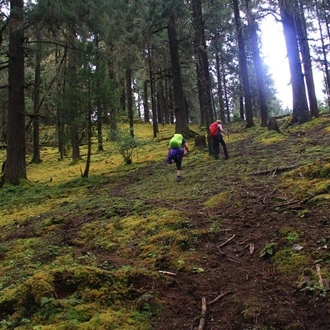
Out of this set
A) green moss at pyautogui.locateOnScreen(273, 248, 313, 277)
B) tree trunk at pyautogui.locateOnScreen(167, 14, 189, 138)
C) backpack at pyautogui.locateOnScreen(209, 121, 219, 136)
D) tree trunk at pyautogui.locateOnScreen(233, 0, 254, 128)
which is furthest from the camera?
tree trunk at pyautogui.locateOnScreen(233, 0, 254, 128)

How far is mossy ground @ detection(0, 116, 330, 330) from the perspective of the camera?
334 cm

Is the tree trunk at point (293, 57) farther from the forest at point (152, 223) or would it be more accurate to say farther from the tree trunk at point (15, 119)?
the tree trunk at point (15, 119)

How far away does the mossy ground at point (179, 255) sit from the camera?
11.0 feet

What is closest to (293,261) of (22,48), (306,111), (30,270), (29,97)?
(30,270)

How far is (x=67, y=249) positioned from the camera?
5.54 metres

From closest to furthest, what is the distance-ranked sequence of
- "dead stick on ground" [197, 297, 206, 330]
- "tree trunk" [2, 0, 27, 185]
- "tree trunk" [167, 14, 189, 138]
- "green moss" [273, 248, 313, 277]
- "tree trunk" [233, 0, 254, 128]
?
"dead stick on ground" [197, 297, 206, 330] → "green moss" [273, 248, 313, 277] → "tree trunk" [2, 0, 27, 185] → "tree trunk" [167, 14, 189, 138] → "tree trunk" [233, 0, 254, 128]

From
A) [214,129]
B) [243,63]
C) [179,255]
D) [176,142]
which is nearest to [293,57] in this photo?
[214,129]

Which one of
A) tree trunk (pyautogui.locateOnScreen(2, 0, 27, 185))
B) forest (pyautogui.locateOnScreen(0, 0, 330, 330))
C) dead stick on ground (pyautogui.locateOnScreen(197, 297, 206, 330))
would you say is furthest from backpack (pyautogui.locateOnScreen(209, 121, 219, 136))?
dead stick on ground (pyautogui.locateOnScreen(197, 297, 206, 330))

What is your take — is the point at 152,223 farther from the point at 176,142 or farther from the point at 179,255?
the point at 176,142

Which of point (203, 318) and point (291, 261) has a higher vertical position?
point (291, 261)

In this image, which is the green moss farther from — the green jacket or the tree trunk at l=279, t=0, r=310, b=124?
the tree trunk at l=279, t=0, r=310, b=124

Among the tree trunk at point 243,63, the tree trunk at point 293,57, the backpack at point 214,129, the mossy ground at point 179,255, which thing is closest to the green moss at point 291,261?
the mossy ground at point 179,255

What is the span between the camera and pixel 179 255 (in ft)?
15.3

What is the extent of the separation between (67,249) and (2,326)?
2296mm
